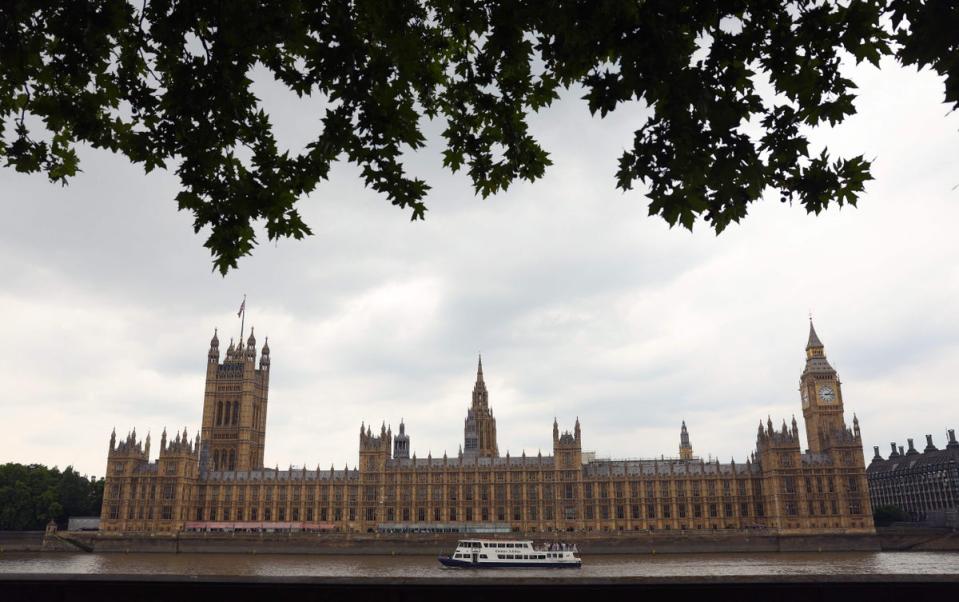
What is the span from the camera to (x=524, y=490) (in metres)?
92.8

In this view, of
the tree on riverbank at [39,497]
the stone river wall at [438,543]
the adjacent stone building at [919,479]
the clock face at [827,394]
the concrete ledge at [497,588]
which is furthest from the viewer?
the adjacent stone building at [919,479]

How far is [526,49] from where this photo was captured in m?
7.08

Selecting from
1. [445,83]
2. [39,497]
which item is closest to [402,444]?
[39,497]

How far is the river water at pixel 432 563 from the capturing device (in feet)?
161

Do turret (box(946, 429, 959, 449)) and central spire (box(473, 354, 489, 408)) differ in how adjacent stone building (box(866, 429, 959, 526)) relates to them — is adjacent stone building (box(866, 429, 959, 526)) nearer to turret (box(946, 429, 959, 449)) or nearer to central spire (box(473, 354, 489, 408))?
turret (box(946, 429, 959, 449))

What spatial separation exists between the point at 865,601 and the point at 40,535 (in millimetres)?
90483

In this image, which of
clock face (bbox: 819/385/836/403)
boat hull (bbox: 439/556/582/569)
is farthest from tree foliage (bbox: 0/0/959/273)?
clock face (bbox: 819/385/836/403)

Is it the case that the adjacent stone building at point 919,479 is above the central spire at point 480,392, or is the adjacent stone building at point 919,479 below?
below

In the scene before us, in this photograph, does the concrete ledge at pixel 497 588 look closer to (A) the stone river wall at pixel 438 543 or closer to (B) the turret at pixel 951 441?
(A) the stone river wall at pixel 438 543

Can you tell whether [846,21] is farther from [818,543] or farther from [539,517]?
[539,517]

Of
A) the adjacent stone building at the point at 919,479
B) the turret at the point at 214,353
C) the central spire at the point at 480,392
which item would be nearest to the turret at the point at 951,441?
the adjacent stone building at the point at 919,479

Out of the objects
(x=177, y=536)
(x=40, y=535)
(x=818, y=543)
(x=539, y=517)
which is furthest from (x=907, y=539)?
(x=40, y=535)

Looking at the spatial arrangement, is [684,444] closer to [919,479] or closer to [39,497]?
[919,479]

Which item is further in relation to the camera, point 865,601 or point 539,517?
point 539,517
